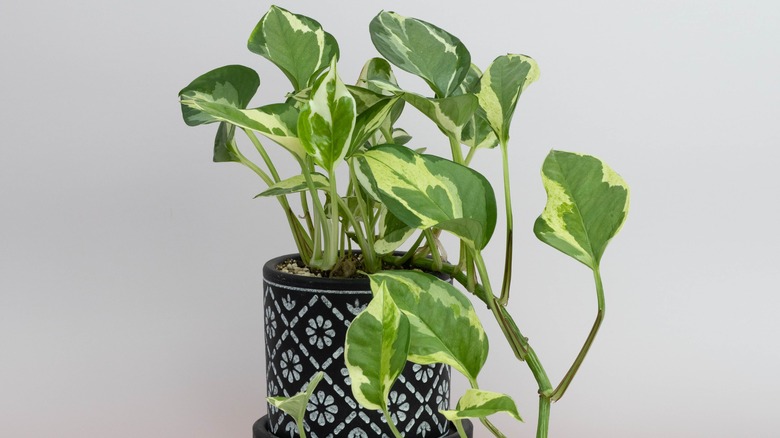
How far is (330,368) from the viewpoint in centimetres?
88

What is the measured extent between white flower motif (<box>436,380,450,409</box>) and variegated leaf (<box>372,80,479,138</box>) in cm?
27

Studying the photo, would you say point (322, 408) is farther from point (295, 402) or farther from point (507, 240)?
point (507, 240)

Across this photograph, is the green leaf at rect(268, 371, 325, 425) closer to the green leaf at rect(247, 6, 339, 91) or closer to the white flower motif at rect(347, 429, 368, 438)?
the white flower motif at rect(347, 429, 368, 438)

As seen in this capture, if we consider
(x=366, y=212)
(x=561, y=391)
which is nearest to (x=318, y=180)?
(x=366, y=212)

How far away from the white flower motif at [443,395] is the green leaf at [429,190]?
10.2 inches

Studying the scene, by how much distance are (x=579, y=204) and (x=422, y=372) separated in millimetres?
264

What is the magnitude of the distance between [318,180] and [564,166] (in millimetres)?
265

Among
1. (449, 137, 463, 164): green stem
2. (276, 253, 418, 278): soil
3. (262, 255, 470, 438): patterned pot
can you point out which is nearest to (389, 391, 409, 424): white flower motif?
(262, 255, 470, 438): patterned pot

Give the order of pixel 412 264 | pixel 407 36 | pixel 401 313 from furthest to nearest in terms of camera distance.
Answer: pixel 412 264 < pixel 407 36 < pixel 401 313

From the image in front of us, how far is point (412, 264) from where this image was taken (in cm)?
94

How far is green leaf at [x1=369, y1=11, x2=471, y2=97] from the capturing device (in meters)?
0.82

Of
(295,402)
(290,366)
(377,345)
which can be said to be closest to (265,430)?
(290,366)

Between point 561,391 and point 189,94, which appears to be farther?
point 189,94

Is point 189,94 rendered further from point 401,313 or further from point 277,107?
point 401,313
